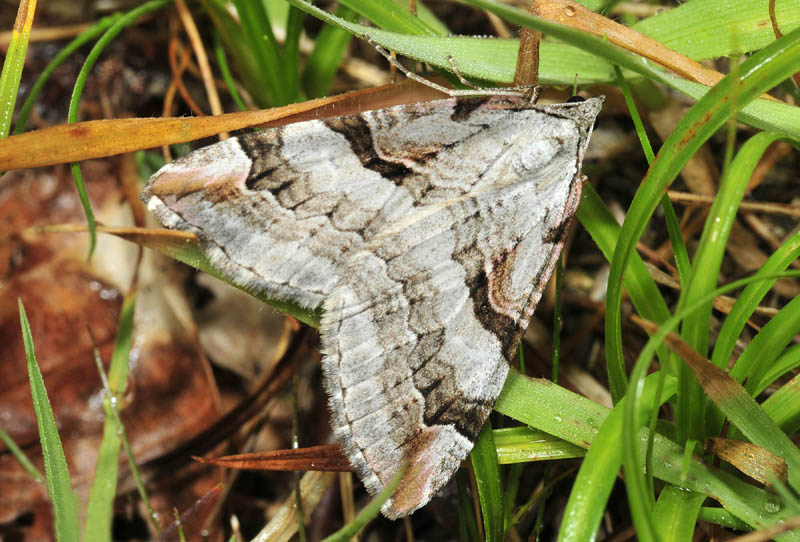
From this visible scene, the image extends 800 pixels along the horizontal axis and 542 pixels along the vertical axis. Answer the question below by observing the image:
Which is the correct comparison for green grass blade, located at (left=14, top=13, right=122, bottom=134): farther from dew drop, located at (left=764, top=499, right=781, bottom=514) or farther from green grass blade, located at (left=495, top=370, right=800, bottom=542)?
dew drop, located at (left=764, top=499, right=781, bottom=514)

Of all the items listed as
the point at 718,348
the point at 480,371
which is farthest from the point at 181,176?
the point at 718,348

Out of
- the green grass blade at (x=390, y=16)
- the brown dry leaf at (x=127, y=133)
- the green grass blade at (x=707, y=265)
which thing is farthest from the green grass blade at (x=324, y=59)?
the green grass blade at (x=707, y=265)

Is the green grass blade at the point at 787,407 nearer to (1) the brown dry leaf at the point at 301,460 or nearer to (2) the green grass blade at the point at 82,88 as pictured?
(1) the brown dry leaf at the point at 301,460

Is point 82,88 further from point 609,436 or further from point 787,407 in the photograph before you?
point 787,407

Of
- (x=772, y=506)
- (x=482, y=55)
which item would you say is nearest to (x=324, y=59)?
(x=482, y=55)

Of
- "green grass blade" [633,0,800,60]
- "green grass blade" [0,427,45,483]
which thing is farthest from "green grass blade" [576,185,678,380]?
"green grass blade" [0,427,45,483]

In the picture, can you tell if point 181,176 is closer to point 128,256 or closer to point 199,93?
point 128,256
